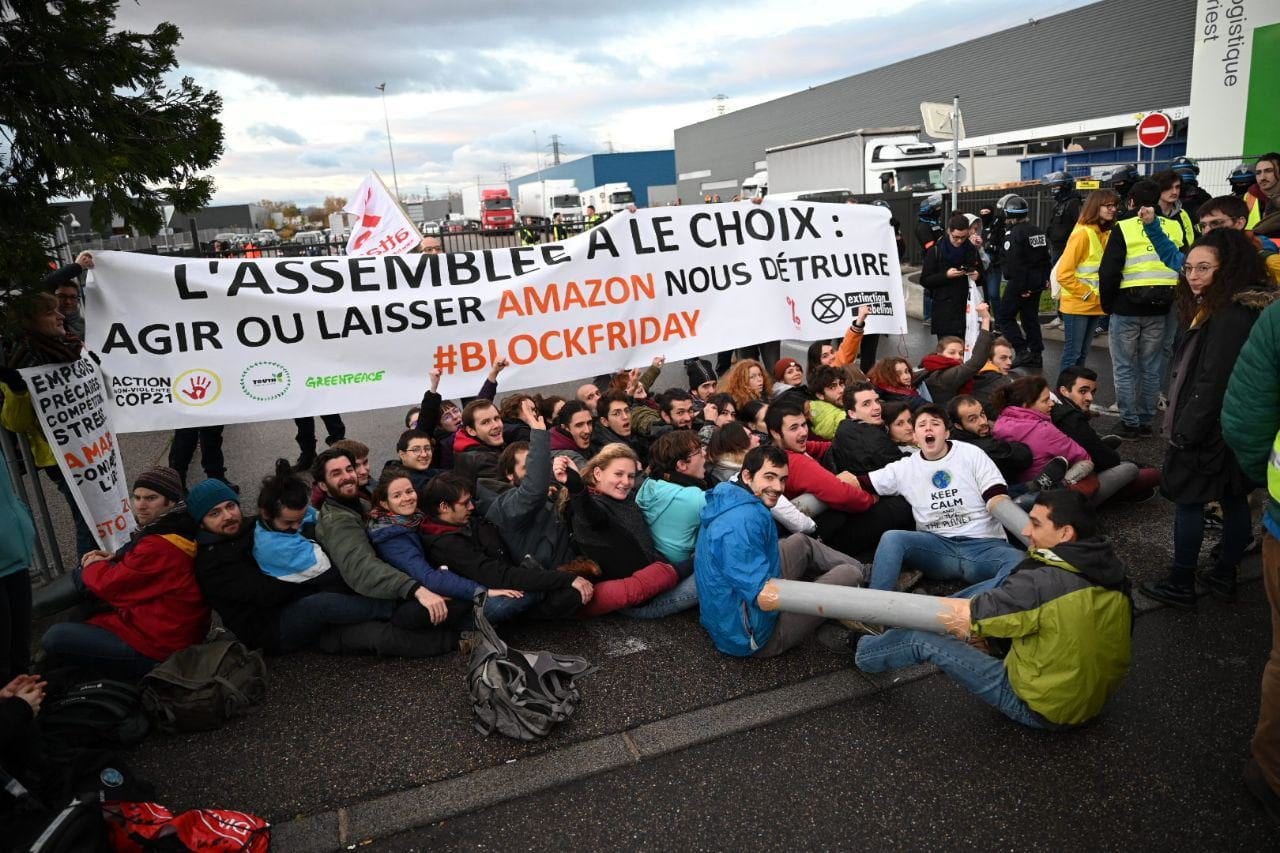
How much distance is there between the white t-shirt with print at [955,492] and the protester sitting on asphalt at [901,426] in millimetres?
588

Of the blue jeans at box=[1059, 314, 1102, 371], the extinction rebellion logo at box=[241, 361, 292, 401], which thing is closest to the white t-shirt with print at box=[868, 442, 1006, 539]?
the blue jeans at box=[1059, 314, 1102, 371]

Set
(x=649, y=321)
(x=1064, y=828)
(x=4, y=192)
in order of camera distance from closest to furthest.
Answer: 1. (x=1064, y=828)
2. (x=4, y=192)
3. (x=649, y=321)

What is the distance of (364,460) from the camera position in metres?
4.74

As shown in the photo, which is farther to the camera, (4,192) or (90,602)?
(90,602)

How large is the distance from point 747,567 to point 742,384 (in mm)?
2667

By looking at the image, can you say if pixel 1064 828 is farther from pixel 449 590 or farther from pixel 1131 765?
pixel 449 590

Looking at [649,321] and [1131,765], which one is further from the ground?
[649,321]

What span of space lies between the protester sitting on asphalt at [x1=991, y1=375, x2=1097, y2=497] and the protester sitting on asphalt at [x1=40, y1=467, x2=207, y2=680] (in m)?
4.64

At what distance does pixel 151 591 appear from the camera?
3898 mm

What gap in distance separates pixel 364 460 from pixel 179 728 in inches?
63.8

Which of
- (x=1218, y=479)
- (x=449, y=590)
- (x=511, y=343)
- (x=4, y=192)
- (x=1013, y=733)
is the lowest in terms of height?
(x=1013, y=733)

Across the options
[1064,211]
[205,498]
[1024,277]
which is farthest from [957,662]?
[1064,211]

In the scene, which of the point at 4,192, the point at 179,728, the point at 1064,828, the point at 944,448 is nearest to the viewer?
the point at 1064,828

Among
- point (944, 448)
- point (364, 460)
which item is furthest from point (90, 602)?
point (944, 448)
